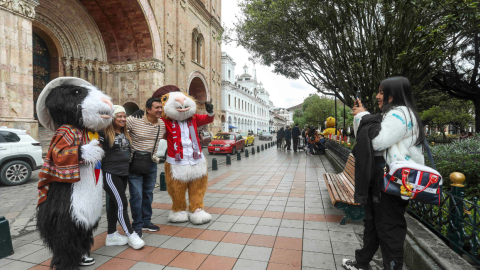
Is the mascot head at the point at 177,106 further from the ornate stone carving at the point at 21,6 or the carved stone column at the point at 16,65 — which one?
the ornate stone carving at the point at 21,6

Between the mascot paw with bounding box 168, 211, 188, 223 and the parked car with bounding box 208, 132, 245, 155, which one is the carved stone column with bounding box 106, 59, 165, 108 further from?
the mascot paw with bounding box 168, 211, 188, 223

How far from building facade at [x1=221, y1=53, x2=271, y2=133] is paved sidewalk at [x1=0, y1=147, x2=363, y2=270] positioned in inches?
1197

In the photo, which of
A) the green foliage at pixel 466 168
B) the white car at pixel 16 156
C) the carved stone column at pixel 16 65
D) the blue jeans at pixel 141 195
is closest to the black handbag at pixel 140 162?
the blue jeans at pixel 141 195

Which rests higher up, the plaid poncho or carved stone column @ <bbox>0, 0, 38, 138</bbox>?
carved stone column @ <bbox>0, 0, 38, 138</bbox>

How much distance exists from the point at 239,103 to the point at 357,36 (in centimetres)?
3688

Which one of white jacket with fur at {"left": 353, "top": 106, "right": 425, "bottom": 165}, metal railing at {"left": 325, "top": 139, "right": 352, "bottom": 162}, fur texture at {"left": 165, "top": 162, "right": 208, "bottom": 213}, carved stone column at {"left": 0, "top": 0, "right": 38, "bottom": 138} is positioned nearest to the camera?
white jacket with fur at {"left": 353, "top": 106, "right": 425, "bottom": 165}

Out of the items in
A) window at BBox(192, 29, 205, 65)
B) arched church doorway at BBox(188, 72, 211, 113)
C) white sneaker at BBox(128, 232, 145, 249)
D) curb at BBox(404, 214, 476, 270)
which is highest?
window at BBox(192, 29, 205, 65)

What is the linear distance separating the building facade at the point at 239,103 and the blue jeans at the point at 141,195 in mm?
31167

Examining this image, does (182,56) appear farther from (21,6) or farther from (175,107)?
(175,107)

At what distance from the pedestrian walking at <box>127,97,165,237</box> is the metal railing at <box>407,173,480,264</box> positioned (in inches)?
128

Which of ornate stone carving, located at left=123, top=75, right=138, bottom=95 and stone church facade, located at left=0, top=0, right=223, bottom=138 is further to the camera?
ornate stone carving, located at left=123, top=75, right=138, bottom=95

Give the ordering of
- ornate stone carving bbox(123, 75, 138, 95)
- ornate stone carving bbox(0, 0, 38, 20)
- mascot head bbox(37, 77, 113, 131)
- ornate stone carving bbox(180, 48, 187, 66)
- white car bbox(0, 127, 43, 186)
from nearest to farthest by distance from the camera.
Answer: mascot head bbox(37, 77, 113, 131) → white car bbox(0, 127, 43, 186) → ornate stone carving bbox(0, 0, 38, 20) → ornate stone carving bbox(123, 75, 138, 95) → ornate stone carving bbox(180, 48, 187, 66)

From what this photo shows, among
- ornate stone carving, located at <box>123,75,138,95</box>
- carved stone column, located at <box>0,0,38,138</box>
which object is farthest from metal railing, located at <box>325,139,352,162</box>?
ornate stone carving, located at <box>123,75,138,95</box>

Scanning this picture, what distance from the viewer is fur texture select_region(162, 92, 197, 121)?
354 cm
